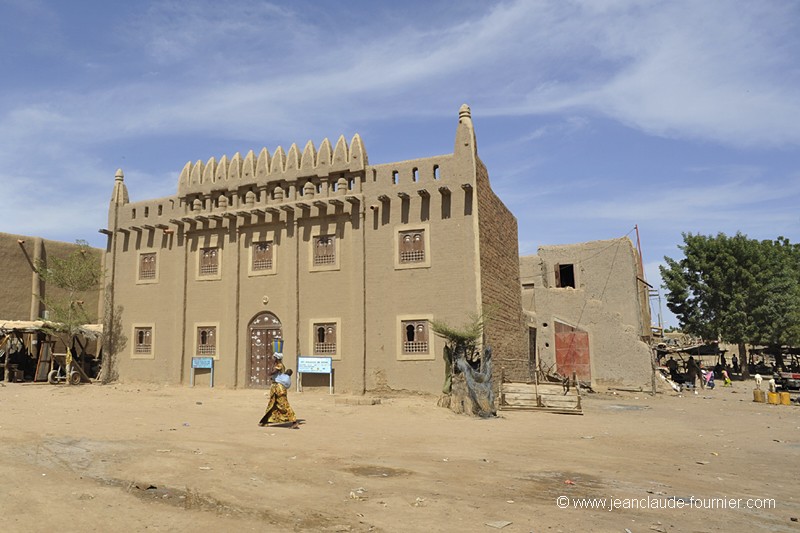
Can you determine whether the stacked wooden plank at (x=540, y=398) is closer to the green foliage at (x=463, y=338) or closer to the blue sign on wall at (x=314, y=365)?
the green foliage at (x=463, y=338)

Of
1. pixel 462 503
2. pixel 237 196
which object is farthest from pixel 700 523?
pixel 237 196

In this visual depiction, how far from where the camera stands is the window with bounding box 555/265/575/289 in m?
28.5

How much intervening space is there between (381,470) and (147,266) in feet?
61.0

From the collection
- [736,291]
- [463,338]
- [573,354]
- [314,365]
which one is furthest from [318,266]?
[736,291]

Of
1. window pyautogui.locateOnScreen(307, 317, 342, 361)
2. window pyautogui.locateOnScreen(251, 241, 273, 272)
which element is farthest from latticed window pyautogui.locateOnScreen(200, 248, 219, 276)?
window pyautogui.locateOnScreen(307, 317, 342, 361)

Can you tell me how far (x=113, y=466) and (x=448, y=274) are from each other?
38.6ft

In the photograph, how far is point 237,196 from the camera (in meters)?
21.3

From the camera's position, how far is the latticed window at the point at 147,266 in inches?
897

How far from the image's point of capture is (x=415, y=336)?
17.7 metres

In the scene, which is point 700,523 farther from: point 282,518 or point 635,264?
point 635,264

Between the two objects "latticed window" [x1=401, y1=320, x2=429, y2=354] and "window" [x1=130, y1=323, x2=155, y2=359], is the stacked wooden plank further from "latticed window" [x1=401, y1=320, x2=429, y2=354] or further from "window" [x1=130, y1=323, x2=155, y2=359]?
"window" [x1=130, y1=323, x2=155, y2=359]

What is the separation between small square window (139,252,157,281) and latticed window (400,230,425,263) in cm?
1082

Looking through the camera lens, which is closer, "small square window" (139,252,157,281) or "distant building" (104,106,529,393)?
"distant building" (104,106,529,393)

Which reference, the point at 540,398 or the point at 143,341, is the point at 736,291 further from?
the point at 143,341
